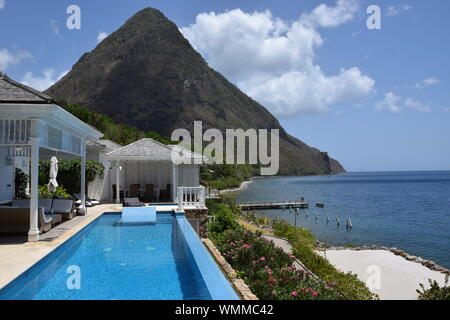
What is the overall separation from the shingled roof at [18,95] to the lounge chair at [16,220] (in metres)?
2.47

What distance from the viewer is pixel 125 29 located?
5566 inches

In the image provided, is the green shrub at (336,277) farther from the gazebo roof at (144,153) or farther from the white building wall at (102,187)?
the white building wall at (102,187)

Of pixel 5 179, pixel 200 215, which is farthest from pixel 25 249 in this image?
pixel 200 215

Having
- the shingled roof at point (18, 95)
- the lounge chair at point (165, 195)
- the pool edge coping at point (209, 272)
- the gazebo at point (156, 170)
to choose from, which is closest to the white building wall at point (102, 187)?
the gazebo at point (156, 170)

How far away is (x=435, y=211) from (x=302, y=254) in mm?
40728

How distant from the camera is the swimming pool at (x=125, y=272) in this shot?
5.11 m

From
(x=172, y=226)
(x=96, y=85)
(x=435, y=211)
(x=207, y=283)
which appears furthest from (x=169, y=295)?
(x=96, y=85)

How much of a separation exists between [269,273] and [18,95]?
20.5ft

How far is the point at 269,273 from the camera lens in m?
6.33

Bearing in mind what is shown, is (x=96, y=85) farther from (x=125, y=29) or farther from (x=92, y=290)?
(x=92, y=290)

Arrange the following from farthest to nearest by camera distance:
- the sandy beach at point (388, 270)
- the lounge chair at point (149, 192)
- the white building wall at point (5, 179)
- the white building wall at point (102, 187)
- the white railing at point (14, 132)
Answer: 1. the white building wall at point (102, 187)
2. the lounge chair at point (149, 192)
3. the white building wall at point (5, 179)
4. the sandy beach at point (388, 270)
5. the white railing at point (14, 132)

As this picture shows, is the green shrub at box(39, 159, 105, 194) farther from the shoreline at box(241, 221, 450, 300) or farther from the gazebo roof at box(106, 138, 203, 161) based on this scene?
the shoreline at box(241, 221, 450, 300)

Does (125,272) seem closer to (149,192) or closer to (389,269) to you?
(149,192)

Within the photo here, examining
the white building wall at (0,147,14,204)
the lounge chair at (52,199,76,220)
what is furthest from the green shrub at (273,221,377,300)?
the white building wall at (0,147,14,204)
